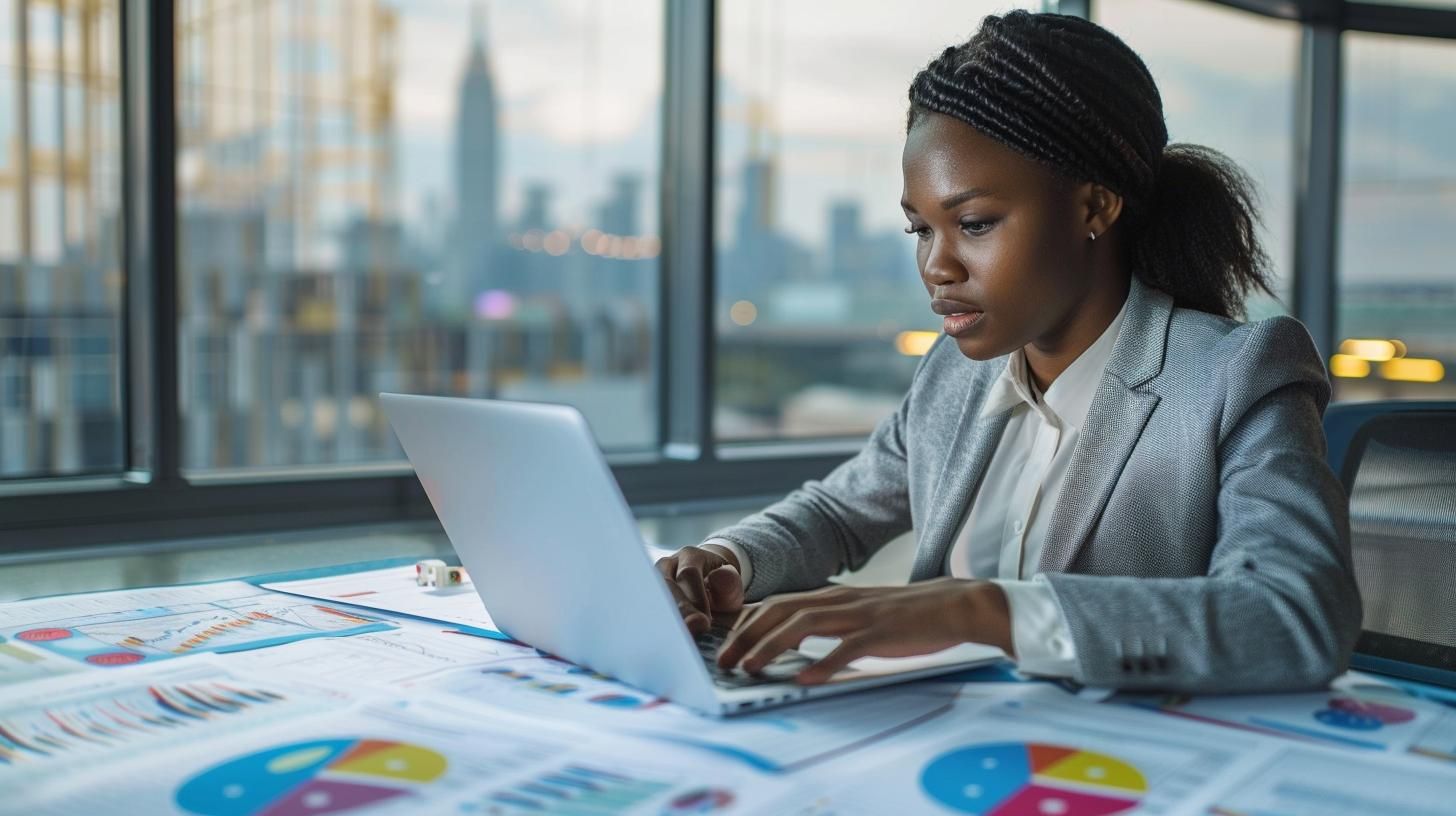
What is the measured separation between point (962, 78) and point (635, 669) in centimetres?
67

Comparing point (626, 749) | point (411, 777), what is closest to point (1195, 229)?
point (626, 749)

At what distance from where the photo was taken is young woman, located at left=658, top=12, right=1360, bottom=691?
89cm

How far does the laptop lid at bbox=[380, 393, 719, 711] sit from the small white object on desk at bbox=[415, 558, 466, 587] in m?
0.24

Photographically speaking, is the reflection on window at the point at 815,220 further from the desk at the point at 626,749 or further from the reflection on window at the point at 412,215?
the desk at the point at 626,749

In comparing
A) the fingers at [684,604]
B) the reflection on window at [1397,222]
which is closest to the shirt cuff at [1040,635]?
the fingers at [684,604]

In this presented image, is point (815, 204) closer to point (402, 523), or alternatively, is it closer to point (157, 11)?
point (402, 523)

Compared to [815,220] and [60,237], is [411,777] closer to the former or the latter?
[60,237]

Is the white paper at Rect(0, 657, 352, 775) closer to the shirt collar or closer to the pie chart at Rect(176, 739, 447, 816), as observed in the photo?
the pie chart at Rect(176, 739, 447, 816)

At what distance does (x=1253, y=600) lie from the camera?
913 mm

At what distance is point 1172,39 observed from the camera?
3.16m

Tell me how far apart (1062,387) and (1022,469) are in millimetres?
98

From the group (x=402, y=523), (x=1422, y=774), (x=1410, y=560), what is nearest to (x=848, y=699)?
(x=1422, y=774)

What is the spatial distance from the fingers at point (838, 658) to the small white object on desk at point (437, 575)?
0.53 metres

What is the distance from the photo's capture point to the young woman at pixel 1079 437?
2.93ft
